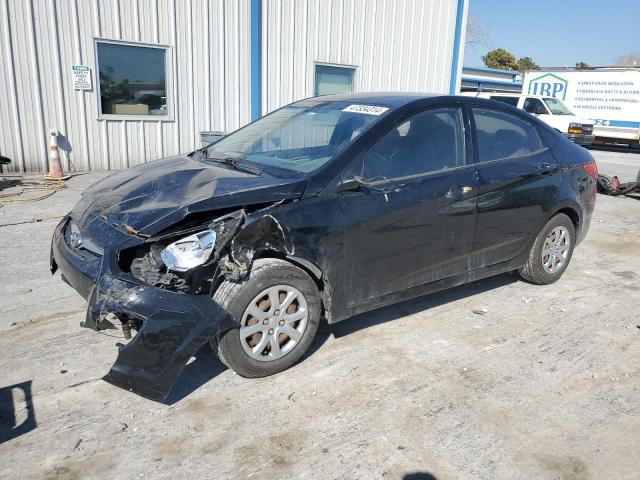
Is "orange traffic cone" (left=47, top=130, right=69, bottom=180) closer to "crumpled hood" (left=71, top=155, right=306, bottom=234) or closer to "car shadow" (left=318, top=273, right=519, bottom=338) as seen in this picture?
"crumpled hood" (left=71, top=155, right=306, bottom=234)

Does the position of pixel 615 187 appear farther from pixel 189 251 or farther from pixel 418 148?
pixel 189 251

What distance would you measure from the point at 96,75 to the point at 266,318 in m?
7.82

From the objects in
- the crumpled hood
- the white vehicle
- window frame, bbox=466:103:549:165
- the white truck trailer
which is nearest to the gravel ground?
the crumpled hood

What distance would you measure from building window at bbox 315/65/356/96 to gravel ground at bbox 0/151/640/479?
880 centimetres

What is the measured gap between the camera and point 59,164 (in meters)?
8.76

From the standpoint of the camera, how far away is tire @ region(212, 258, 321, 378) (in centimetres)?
294

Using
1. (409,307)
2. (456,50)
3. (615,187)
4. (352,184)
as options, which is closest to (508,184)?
(409,307)

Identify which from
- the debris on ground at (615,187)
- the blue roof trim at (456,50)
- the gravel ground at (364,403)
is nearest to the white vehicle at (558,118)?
the blue roof trim at (456,50)

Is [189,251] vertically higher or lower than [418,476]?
higher

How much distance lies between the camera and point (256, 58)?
1084cm

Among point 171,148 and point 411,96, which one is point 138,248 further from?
point 171,148

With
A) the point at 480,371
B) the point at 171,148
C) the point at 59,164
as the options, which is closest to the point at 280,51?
the point at 171,148

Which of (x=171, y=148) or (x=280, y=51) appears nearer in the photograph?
(x=171, y=148)

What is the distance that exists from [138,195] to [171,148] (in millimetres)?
7401
